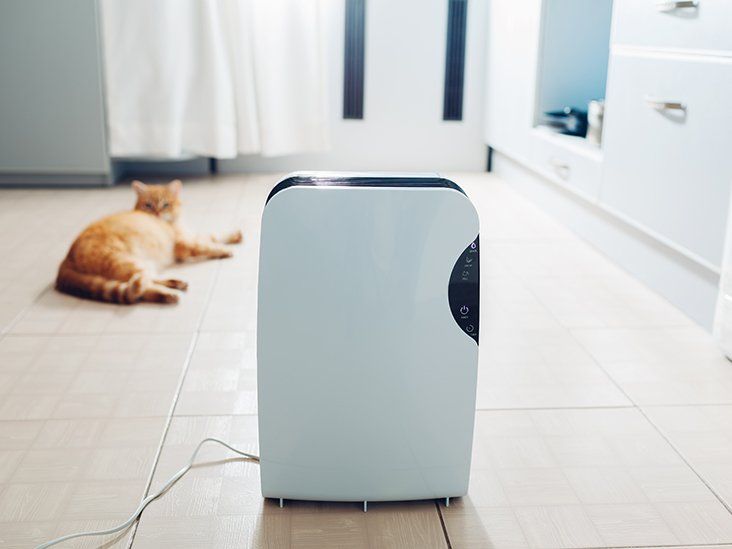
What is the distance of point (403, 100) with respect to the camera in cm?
354

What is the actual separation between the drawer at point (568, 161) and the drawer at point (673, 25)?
0.35 meters

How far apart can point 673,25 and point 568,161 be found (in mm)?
702

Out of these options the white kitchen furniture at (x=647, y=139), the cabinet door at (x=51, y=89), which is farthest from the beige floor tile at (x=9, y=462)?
the cabinet door at (x=51, y=89)

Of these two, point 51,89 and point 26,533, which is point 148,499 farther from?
point 51,89

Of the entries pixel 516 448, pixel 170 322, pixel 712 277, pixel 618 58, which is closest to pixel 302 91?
pixel 618 58

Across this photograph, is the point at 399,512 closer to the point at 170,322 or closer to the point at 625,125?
the point at 170,322

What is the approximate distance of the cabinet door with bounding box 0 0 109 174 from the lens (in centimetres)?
296

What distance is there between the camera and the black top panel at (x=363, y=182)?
101cm

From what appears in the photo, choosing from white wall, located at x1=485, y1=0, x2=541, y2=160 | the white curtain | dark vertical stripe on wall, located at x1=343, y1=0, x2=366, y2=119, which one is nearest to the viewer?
white wall, located at x1=485, y1=0, x2=541, y2=160

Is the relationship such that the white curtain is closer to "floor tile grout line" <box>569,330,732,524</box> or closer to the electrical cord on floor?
"floor tile grout line" <box>569,330,732,524</box>

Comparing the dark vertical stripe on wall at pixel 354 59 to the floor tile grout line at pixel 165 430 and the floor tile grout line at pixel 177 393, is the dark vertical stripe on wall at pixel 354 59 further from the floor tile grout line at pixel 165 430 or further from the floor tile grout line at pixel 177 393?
the floor tile grout line at pixel 165 430

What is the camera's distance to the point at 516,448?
52.4 inches

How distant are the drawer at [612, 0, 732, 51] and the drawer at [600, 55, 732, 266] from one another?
0.13 ft

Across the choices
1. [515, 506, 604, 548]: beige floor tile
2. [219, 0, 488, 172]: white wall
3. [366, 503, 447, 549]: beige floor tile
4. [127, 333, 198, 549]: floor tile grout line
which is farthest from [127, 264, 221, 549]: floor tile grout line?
[219, 0, 488, 172]: white wall
